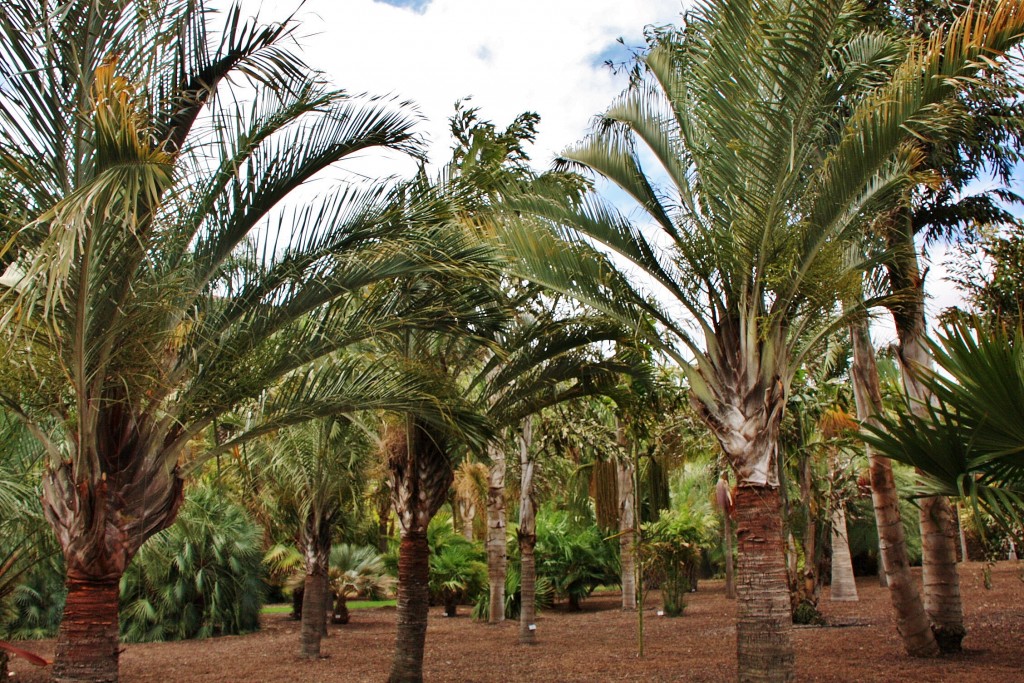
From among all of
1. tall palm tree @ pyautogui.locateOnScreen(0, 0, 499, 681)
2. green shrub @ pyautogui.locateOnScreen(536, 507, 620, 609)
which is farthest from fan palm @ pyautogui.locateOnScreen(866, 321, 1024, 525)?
green shrub @ pyautogui.locateOnScreen(536, 507, 620, 609)

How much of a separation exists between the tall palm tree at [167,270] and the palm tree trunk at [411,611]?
322cm

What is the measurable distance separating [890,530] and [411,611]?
19.4 ft

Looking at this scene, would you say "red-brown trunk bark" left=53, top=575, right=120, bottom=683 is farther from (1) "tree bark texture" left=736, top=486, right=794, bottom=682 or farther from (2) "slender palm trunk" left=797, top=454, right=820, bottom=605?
(2) "slender palm trunk" left=797, top=454, right=820, bottom=605

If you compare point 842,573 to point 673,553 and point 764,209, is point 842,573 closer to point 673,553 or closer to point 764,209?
point 673,553

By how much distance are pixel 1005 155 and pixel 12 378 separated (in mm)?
10955

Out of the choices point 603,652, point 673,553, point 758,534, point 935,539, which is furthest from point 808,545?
point 758,534

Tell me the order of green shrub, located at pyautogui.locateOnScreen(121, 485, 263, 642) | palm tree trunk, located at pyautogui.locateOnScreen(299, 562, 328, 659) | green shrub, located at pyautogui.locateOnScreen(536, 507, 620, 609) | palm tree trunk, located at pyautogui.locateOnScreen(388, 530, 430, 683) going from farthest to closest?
green shrub, located at pyautogui.locateOnScreen(536, 507, 620, 609) < green shrub, located at pyautogui.locateOnScreen(121, 485, 263, 642) < palm tree trunk, located at pyautogui.locateOnScreen(299, 562, 328, 659) < palm tree trunk, located at pyautogui.locateOnScreen(388, 530, 430, 683)

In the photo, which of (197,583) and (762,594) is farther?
(197,583)

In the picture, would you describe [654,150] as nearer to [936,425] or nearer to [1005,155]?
[936,425]

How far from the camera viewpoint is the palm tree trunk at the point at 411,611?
925 centimetres

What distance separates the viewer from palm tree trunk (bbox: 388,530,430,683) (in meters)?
Answer: 9.25

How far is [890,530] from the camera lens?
10.2m

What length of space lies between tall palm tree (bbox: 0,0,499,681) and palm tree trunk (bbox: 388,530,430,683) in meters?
3.22

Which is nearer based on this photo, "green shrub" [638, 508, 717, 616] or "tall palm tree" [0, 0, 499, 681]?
"tall palm tree" [0, 0, 499, 681]
